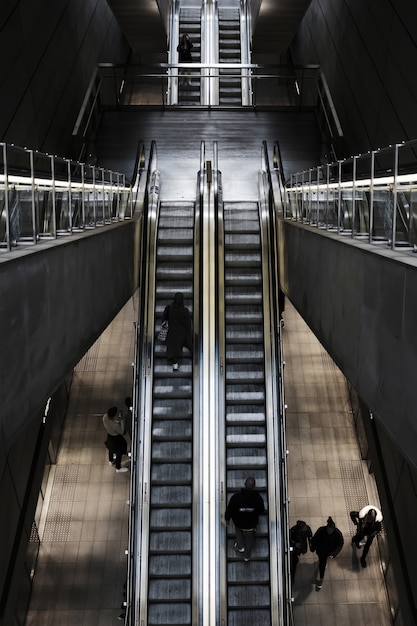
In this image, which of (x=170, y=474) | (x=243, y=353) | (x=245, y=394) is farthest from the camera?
(x=243, y=353)

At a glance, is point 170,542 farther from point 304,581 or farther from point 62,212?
point 62,212

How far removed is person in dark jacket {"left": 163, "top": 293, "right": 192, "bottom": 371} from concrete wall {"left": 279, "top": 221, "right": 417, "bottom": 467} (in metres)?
2.68

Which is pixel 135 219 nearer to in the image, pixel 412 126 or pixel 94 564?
pixel 412 126

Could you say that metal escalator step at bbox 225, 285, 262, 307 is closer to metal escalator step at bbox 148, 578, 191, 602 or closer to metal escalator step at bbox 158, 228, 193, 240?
metal escalator step at bbox 158, 228, 193, 240

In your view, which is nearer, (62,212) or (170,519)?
(62,212)

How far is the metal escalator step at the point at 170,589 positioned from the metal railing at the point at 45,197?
4774 millimetres

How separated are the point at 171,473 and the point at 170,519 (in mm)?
650

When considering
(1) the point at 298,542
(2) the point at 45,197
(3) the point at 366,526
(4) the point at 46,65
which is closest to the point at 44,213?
(2) the point at 45,197

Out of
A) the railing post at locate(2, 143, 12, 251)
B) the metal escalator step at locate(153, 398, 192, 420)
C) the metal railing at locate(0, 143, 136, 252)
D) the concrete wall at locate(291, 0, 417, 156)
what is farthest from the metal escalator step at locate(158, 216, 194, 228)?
the railing post at locate(2, 143, 12, 251)

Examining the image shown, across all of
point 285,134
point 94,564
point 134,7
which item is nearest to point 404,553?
point 94,564

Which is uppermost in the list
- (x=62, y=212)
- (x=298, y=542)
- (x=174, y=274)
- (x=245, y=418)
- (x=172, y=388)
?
(x=174, y=274)

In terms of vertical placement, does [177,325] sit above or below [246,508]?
above

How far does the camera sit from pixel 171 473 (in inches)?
368

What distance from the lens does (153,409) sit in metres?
9.86
